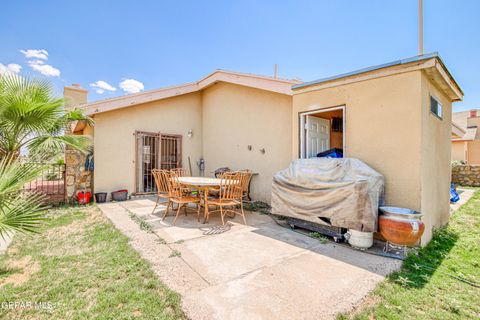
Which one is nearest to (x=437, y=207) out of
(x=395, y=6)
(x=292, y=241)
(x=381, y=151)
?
(x=381, y=151)

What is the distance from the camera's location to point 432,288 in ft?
8.08

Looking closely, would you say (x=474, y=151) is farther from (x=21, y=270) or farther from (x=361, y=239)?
(x=21, y=270)

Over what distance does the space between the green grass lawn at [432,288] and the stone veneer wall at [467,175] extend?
11.2 m

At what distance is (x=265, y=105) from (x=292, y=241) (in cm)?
425

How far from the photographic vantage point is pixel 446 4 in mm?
5637

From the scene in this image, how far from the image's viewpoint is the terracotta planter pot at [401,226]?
3.12 meters

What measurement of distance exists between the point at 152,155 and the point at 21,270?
5.68 metres

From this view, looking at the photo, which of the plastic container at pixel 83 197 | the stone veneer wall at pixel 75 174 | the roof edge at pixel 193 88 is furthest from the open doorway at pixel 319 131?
the stone veneer wall at pixel 75 174

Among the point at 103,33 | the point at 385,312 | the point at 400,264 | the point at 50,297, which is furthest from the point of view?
the point at 103,33

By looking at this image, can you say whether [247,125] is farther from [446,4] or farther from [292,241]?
[446,4]

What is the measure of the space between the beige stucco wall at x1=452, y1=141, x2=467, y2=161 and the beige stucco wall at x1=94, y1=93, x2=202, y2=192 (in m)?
18.7

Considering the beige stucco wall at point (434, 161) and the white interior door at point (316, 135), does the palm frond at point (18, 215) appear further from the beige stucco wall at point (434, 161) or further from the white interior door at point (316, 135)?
the beige stucco wall at point (434, 161)

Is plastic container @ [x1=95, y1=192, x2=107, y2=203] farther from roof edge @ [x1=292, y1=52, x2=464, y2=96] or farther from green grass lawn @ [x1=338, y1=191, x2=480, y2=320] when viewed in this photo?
green grass lawn @ [x1=338, y1=191, x2=480, y2=320]

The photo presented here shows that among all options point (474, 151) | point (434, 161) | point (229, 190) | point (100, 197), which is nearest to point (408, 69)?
point (434, 161)
